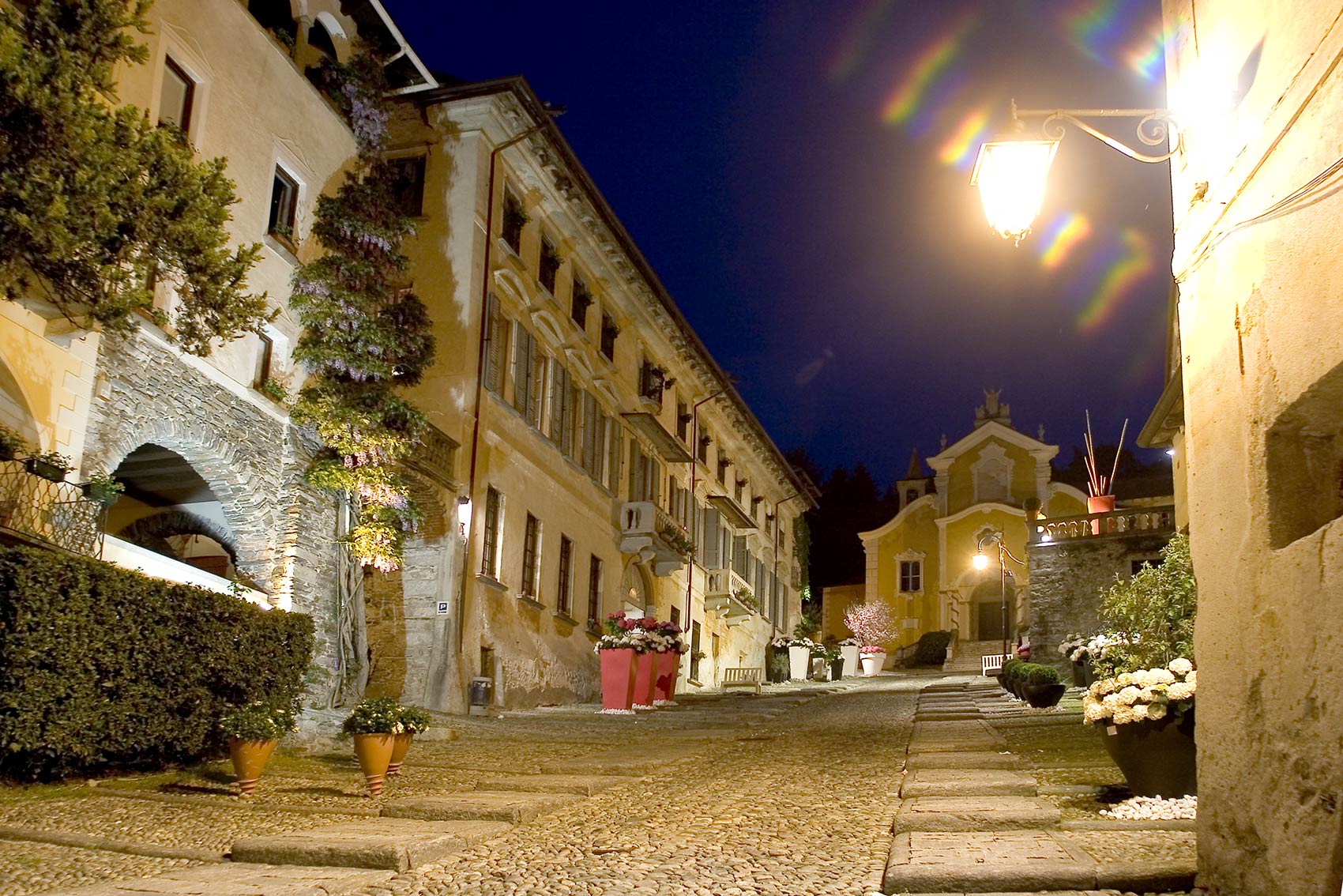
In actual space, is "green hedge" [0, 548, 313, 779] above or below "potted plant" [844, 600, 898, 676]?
below

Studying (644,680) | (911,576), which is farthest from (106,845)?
(911,576)

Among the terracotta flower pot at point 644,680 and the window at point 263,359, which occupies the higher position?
the window at point 263,359

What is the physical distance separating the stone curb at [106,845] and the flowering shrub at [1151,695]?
489cm

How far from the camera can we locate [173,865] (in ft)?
19.5

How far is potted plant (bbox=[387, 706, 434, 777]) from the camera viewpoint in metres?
8.69

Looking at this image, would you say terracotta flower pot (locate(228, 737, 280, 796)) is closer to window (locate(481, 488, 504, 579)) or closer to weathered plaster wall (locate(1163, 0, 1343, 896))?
weathered plaster wall (locate(1163, 0, 1343, 896))

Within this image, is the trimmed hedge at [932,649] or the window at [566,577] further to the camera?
the trimmed hedge at [932,649]

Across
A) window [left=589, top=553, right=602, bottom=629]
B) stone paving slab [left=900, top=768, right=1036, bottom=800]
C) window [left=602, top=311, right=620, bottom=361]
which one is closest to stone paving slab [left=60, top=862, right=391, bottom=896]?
stone paving slab [left=900, top=768, right=1036, bottom=800]

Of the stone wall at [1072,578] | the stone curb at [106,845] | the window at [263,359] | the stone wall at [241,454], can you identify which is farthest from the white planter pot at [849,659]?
the stone curb at [106,845]

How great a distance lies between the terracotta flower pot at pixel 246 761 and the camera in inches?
326

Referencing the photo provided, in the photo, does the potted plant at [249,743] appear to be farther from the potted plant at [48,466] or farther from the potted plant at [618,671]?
the potted plant at [618,671]

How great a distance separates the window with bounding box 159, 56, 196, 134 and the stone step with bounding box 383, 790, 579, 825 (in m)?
8.65

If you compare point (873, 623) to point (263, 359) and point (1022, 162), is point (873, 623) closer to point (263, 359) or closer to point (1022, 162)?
point (263, 359)

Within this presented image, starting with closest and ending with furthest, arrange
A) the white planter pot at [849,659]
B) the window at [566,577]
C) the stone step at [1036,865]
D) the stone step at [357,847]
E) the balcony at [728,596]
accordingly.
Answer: the stone step at [1036,865] < the stone step at [357,847] < the window at [566,577] < the balcony at [728,596] < the white planter pot at [849,659]
